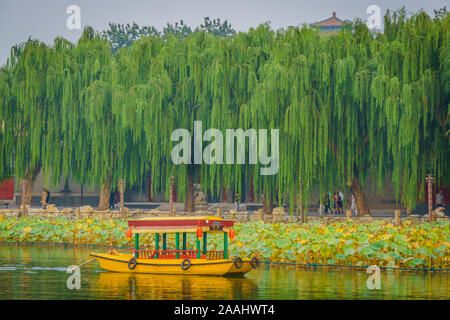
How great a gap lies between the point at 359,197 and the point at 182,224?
49.1ft

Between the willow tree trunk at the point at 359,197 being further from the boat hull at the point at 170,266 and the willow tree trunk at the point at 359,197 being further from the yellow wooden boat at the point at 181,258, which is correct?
the boat hull at the point at 170,266

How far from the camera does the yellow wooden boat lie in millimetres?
20266

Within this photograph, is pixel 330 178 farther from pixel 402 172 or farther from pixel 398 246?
pixel 398 246

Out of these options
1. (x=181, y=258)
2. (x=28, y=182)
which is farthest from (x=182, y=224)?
(x=28, y=182)

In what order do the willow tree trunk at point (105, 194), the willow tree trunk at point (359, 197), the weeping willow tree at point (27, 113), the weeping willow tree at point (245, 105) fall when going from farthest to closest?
1. the willow tree trunk at point (105, 194)
2. the weeping willow tree at point (27, 113)
3. the willow tree trunk at point (359, 197)
4. the weeping willow tree at point (245, 105)

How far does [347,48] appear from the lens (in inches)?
1294

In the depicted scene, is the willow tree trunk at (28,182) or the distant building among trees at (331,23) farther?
the distant building among trees at (331,23)

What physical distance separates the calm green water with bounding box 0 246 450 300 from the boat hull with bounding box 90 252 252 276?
0.26 m

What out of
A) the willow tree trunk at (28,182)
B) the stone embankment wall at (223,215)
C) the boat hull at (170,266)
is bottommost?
the boat hull at (170,266)

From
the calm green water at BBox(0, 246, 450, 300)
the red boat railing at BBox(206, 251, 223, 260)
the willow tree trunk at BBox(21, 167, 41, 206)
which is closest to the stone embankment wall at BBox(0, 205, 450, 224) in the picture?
Result: the willow tree trunk at BBox(21, 167, 41, 206)

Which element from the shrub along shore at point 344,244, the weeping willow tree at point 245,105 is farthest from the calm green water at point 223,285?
the weeping willow tree at point 245,105

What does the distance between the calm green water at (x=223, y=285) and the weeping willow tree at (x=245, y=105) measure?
10.4m

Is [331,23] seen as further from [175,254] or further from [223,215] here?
[175,254]

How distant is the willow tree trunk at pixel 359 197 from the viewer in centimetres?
3391
